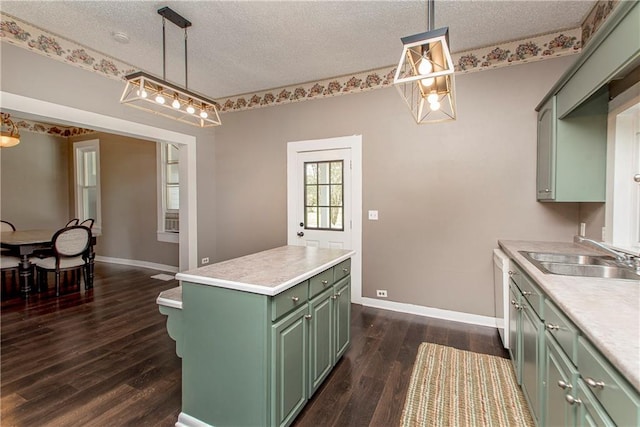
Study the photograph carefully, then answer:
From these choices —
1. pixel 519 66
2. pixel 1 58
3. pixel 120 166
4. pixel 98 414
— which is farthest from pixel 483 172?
pixel 120 166

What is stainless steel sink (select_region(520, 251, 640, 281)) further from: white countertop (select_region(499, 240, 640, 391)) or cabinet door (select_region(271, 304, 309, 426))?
cabinet door (select_region(271, 304, 309, 426))

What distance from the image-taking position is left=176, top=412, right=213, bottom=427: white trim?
1.71 m

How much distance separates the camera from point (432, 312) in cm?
345

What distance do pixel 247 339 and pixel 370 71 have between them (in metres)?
3.36

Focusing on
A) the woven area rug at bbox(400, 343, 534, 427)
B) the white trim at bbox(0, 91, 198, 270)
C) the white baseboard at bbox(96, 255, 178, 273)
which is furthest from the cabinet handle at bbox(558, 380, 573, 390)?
the white baseboard at bbox(96, 255, 178, 273)

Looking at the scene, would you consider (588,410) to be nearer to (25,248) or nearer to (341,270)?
(341,270)

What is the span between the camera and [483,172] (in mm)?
3166

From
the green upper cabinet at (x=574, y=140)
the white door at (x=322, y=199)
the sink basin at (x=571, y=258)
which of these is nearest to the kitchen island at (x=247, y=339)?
the sink basin at (x=571, y=258)

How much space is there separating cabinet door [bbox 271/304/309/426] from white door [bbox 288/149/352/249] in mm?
2179

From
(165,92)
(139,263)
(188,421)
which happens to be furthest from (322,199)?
(139,263)

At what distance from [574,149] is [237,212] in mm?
4148

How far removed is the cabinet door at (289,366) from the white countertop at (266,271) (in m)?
0.21

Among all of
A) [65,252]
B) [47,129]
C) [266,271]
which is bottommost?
[65,252]

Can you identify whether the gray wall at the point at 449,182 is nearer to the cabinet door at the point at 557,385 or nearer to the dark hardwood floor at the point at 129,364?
the dark hardwood floor at the point at 129,364
